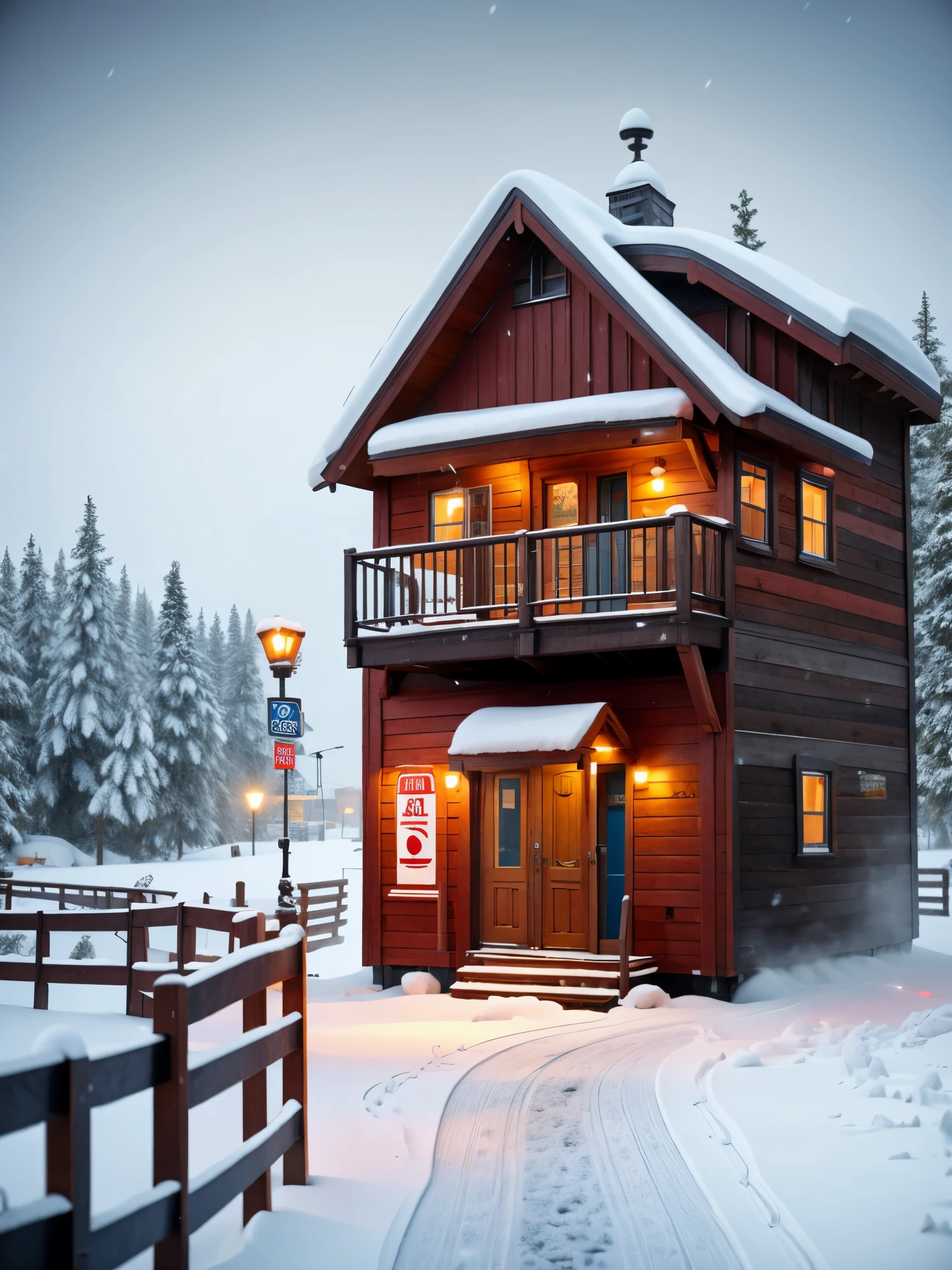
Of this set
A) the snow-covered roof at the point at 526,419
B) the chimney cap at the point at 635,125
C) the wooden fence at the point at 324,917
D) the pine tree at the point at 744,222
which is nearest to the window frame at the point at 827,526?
the snow-covered roof at the point at 526,419

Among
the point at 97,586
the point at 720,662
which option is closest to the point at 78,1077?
the point at 720,662

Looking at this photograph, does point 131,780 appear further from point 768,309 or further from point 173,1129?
point 173,1129

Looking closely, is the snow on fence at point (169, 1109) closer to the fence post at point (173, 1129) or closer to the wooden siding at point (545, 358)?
the fence post at point (173, 1129)

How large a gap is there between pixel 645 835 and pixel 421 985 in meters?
3.43

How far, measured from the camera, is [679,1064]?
9734mm

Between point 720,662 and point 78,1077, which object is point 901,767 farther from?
point 78,1077

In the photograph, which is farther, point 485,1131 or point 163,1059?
point 485,1131

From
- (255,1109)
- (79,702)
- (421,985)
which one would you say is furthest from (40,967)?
(79,702)

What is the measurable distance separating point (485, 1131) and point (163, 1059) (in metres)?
3.89

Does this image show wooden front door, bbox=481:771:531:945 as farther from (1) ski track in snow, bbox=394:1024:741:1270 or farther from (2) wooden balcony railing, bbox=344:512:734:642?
(1) ski track in snow, bbox=394:1024:741:1270

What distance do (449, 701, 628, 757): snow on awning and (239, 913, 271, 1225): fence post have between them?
8.52 meters

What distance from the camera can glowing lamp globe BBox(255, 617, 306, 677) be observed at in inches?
604

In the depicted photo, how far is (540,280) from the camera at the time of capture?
55.1ft

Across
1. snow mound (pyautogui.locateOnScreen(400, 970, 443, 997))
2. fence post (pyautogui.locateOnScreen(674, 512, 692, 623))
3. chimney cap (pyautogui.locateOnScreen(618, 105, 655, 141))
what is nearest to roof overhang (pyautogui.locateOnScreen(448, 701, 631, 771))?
fence post (pyautogui.locateOnScreen(674, 512, 692, 623))
